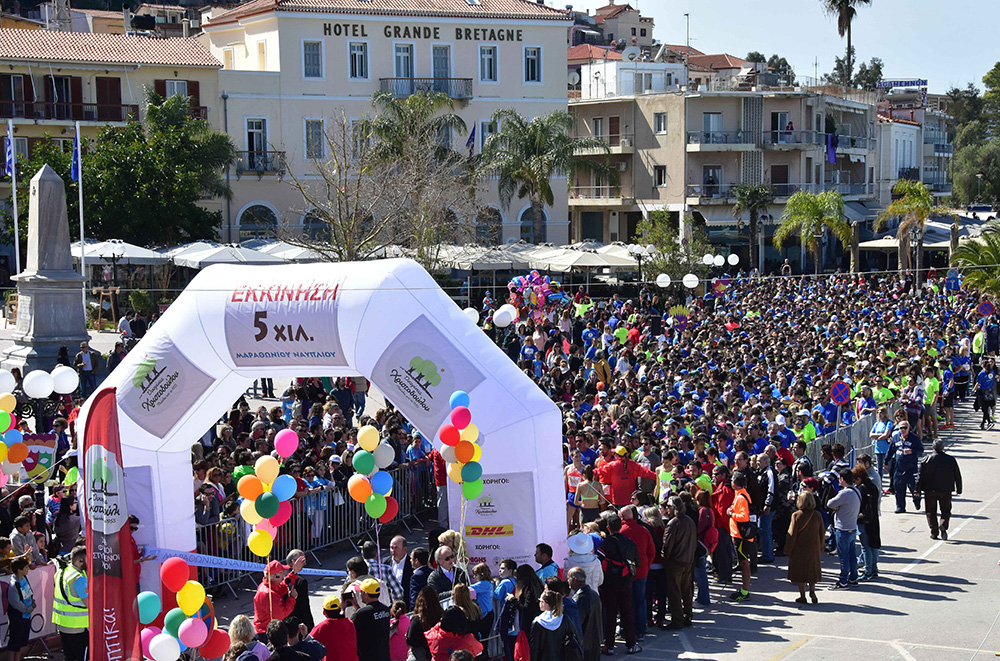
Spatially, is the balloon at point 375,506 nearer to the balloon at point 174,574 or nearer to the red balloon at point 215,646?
the balloon at point 174,574

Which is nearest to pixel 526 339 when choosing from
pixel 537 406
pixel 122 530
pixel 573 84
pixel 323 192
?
pixel 537 406

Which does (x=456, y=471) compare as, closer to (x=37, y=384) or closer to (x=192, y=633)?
(x=192, y=633)

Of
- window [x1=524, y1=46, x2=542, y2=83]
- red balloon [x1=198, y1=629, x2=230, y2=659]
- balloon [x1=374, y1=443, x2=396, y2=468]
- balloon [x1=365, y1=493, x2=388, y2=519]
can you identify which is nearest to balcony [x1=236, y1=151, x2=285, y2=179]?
window [x1=524, y1=46, x2=542, y2=83]

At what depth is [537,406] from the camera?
37.5 ft

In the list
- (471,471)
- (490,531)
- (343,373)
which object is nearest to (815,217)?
(490,531)

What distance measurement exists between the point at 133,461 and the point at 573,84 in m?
51.9

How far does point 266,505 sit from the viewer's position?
34.1 ft

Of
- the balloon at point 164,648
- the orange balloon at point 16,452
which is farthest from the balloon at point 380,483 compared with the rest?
the orange balloon at point 16,452

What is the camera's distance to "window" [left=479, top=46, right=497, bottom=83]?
45375 mm

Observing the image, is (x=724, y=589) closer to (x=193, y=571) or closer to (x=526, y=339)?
(x=193, y=571)

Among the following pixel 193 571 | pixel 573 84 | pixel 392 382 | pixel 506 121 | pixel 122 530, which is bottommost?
pixel 193 571

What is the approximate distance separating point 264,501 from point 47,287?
14077mm

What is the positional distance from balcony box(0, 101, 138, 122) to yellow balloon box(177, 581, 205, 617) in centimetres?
3363

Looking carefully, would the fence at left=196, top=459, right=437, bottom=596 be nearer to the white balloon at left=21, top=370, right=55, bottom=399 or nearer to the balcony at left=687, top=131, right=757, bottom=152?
the white balloon at left=21, top=370, right=55, bottom=399
